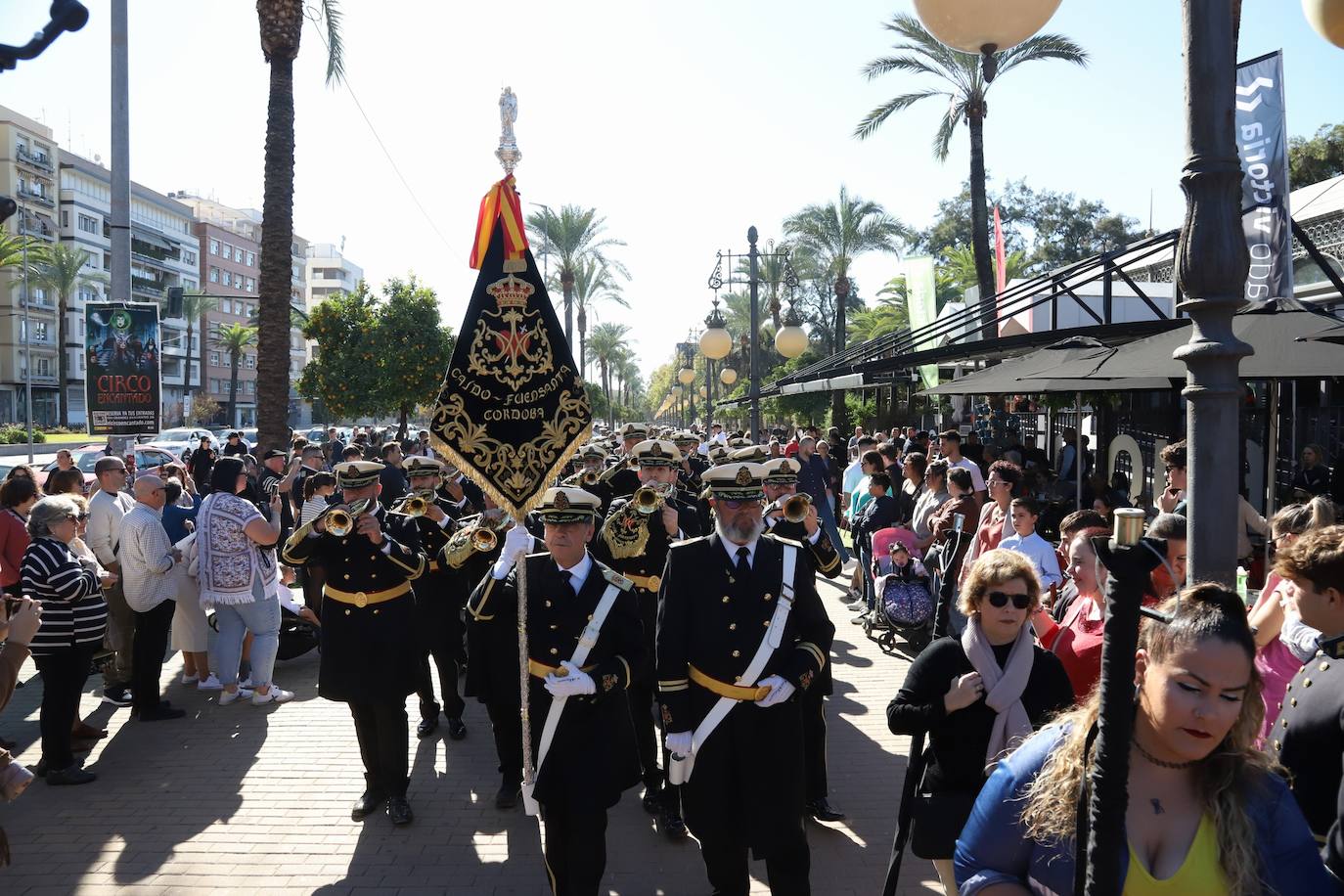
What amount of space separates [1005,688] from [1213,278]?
1598mm

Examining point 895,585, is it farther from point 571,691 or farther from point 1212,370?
point 1212,370

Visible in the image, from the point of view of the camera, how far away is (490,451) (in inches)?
221

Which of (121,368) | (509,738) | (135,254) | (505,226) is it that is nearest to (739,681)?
(509,738)

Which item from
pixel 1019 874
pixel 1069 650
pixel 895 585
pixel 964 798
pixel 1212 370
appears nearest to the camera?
pixel 1019 874

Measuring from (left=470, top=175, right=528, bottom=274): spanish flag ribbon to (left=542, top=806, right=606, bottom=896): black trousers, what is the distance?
304 centimetres

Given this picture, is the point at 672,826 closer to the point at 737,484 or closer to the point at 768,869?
the point at 768,869

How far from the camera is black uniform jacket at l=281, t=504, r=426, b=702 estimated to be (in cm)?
591

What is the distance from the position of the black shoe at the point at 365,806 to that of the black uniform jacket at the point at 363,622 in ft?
2.13

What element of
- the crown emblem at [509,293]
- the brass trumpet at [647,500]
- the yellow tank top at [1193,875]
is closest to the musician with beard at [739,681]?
the brass trumpet at [647,500]

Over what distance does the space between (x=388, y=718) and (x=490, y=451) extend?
1831 millimetres

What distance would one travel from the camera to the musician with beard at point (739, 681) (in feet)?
13.9

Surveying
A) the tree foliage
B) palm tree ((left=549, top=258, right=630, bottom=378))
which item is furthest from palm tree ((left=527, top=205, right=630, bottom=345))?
the tree foliage

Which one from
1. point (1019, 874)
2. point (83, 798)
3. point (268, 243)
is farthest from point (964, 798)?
point (268, 243)

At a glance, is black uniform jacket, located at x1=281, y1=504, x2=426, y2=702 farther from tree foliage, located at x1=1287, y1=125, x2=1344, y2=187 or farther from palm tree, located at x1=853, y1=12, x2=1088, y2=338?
tree foliage, located at x1=1287, y1=125, x2=1344, y2=187
